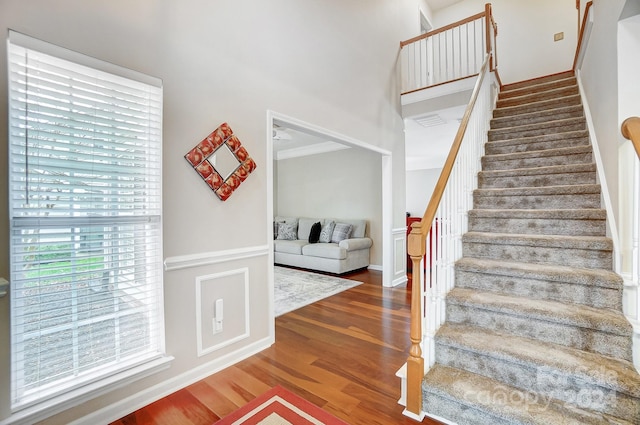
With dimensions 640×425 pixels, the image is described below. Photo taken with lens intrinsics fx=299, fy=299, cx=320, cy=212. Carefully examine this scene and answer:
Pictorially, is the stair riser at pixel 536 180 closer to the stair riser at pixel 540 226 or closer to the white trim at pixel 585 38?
the stair riser at pixel 540 226

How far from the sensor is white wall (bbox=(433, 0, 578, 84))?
533 centimetres

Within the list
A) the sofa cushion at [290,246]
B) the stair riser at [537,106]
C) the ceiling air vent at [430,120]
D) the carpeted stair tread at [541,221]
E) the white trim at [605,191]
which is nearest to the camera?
the white trim at [605,191]

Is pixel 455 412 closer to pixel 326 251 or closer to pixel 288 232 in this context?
pixel 326 251

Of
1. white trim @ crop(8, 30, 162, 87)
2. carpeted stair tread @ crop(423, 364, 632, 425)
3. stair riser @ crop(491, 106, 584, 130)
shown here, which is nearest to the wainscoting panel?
stair riser @ crop(491, 106, 584, 130)

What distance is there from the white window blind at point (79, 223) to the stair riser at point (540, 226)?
2.57m

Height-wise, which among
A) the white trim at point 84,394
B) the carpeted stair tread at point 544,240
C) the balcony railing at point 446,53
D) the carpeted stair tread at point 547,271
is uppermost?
the balcony railing at point 446,53

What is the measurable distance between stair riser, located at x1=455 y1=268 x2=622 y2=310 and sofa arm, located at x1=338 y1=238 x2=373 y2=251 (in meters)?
2.82

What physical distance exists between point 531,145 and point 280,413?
3.46 m

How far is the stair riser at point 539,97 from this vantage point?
382 centimetres

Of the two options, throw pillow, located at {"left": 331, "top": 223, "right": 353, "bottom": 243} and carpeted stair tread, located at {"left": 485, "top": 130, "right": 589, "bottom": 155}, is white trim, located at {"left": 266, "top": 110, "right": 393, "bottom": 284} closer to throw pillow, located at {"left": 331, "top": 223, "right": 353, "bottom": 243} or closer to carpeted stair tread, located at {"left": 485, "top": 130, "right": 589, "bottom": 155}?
throw pillow, located at {"left": 331, "top": 223, "right": 353, "bottom": 243}

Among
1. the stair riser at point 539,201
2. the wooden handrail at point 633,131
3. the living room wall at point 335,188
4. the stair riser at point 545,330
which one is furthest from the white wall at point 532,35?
the stair riser at point 545,330

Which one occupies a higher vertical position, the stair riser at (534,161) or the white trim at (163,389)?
the stair riser at (534,161)

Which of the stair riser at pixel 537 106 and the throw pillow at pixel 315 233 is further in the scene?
the throw pillow at pixel 315 233

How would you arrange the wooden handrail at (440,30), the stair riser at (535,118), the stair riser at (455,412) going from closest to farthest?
the stair riser at (455,412) → the stair riser at (535,118) → the wooden handrail at (440,30)
